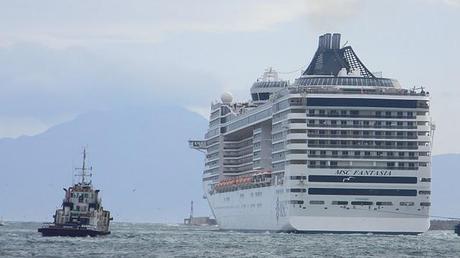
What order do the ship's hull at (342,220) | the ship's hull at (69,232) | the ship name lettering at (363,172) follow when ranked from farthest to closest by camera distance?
the ship name lettering at (363,172) → the ship's hull at (342,220) → the ship's hull at (69,232)

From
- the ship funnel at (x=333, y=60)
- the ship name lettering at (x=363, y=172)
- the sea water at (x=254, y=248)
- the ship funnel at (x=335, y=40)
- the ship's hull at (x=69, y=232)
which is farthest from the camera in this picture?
the ship funnel at (x=335, y=40)

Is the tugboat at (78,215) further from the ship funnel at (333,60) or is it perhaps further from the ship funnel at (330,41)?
the ship funnel at (330,41)

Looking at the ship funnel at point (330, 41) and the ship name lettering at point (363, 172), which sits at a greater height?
the ship funnel at point (330, 41)

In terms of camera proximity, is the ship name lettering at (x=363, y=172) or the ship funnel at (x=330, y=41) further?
the ship funnel at (x=330, y=41)

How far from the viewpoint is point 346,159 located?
129500 mm

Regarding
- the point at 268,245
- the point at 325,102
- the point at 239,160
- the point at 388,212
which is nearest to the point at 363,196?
the point at 388,212

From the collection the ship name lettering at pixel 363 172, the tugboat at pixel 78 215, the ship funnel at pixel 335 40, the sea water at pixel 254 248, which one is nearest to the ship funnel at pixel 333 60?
the ship funnel at pixel 335 40

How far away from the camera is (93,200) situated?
122438mm

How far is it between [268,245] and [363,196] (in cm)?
2300

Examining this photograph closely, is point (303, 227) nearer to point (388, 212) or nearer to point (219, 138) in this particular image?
point (388, 212)

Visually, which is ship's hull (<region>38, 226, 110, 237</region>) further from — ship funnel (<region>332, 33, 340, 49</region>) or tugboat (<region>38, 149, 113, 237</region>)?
ship funnel (<region>332, 33, 340, 49</region>)

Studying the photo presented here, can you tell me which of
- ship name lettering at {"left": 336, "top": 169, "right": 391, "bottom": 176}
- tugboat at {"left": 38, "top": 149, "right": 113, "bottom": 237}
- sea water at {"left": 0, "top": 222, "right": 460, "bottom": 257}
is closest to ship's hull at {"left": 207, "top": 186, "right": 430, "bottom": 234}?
sea water at {"left": 0, "top": 222, "right": 460, "bottom": 257}

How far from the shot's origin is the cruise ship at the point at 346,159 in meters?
126

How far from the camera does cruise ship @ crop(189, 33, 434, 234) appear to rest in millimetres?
126000
